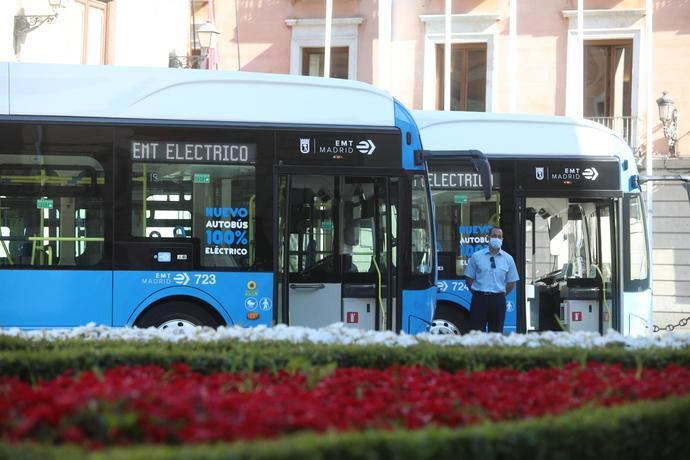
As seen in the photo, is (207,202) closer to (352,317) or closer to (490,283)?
(352,317)

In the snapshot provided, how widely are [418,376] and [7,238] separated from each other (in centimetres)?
655

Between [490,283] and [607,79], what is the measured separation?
652 inches

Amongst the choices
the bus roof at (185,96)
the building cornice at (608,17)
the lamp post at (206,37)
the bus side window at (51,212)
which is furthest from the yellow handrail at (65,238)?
the building cornice at (608,17)

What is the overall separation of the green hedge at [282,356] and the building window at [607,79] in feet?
69.6

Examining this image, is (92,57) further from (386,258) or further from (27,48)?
(386,258)

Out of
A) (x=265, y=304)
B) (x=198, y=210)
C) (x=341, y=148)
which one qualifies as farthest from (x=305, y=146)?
(x=265, y=304)

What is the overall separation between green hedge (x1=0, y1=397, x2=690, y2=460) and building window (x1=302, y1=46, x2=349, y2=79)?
2545 cm

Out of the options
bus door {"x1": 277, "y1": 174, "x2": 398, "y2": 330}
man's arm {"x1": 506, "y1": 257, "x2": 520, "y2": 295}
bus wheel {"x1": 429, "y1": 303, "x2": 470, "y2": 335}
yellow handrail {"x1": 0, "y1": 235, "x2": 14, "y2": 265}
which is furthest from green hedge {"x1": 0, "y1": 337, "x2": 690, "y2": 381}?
bus wheel {"x1": 429, "y1": 303, "x2": 470, "y2": 335}

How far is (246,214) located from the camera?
1296 cm

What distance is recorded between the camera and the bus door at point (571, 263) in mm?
16250

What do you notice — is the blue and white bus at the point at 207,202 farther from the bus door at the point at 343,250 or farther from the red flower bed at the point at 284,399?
the red flower bed at the point at 284,399

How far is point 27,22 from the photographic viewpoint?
20453 millimetres

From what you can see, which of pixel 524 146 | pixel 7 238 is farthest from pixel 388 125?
pixel 7 238

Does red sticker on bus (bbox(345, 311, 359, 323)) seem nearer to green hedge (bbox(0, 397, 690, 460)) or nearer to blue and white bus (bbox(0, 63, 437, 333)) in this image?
blue and white bus (bbox(0, 63, 437, 333))
